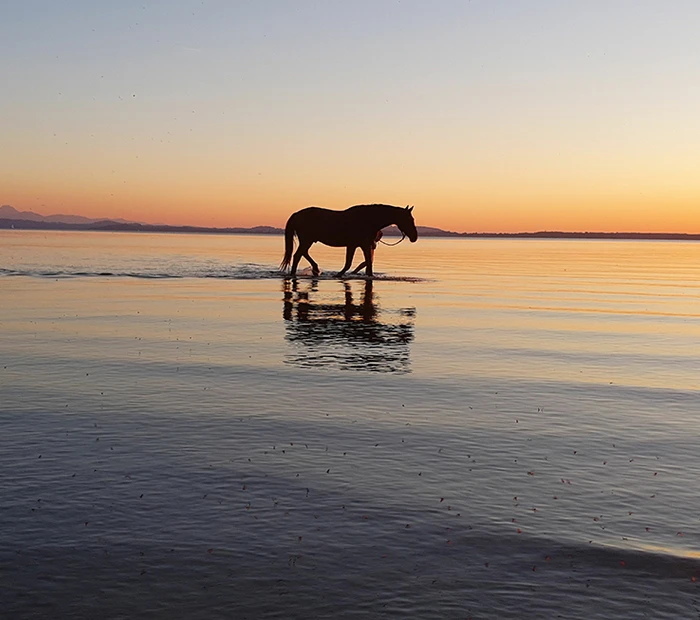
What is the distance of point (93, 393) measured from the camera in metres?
12.4

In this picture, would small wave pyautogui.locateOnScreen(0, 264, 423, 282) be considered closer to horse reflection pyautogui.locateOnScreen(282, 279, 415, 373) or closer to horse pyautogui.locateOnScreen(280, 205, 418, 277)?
horse pyautogui.locateOnScreen(280, 205, 418, 277)

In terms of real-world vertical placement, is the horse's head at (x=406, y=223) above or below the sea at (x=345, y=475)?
above

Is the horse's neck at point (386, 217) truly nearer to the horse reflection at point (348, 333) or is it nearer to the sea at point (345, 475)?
the horse reflection at point (348, 333)

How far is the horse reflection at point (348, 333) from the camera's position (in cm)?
1590

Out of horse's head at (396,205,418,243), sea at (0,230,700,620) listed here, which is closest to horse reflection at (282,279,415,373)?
sea at (0,230,700,620)

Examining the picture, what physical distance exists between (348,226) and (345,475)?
3073cm

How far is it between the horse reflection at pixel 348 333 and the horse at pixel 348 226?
9272 millimetres

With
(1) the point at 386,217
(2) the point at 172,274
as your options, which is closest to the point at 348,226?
(1) the point at 386,217

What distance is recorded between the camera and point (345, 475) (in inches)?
336

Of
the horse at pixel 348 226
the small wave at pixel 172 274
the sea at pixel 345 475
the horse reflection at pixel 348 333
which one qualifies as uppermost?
the horse at pixel 348 226

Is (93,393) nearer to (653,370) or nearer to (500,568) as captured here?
(500,568)

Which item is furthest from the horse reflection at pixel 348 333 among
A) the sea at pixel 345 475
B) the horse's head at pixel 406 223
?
the horse's head at pixel 406 223

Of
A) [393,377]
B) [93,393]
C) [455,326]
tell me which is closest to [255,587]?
[93,393]

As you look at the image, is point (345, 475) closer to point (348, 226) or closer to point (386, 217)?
point (386, 217)
